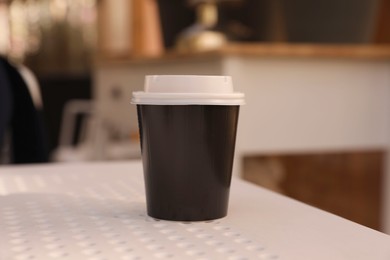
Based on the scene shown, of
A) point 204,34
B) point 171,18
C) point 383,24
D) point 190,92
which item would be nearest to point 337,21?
point 383,24

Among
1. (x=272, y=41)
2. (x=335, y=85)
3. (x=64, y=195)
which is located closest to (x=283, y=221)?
(x=64, y=195)

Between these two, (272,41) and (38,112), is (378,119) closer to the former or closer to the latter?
(38,112)

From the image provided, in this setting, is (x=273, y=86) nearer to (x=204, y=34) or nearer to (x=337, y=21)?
(x=204, y=34)

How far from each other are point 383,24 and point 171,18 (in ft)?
3.15

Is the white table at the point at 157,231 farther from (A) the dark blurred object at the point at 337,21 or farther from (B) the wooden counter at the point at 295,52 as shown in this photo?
(A) the dark blurred object at the point at 337,21

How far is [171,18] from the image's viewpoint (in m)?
2.97

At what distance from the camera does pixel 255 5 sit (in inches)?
111

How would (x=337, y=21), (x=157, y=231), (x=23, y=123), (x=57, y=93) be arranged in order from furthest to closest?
(x=57, y=93) < (x=337, y=21) < (x=23, y=123) < (x=157, y=231)

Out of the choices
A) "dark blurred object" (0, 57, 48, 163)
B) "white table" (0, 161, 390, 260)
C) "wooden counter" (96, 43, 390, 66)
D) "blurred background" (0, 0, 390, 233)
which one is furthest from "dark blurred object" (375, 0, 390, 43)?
"white table" (0, 161, 390, 260)

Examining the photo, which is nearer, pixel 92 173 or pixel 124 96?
pixel 92 173

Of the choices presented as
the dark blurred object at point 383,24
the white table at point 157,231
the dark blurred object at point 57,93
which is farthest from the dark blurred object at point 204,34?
the dark blurred object at point 57,93

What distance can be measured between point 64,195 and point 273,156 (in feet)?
6.13

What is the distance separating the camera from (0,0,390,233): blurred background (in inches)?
59.1

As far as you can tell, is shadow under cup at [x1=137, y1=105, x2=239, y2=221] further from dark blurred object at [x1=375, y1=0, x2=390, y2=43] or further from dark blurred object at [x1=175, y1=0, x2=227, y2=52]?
dark blurred object at [x1=375, y1=0, x2=390, y2=43]
